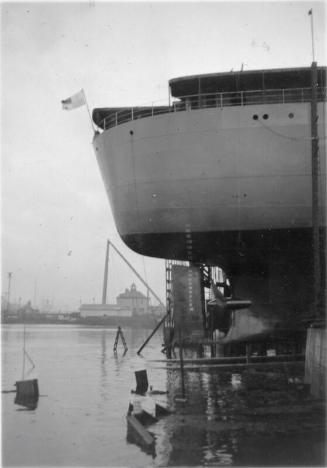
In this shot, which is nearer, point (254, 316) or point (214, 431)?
point (214, 431)

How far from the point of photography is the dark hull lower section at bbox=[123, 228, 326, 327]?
15289mm

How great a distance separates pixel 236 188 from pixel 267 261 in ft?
8.60

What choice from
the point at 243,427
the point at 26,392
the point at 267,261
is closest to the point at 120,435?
the point at 243,427

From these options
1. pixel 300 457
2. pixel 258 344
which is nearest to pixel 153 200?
pixel 258 344

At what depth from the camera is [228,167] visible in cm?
1474

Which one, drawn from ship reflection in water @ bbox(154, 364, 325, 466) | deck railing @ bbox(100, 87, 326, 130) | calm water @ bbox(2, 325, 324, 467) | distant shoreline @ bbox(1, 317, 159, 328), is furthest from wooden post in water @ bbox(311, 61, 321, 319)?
distant shoreline @ bbox(1, 317, 159, 328)

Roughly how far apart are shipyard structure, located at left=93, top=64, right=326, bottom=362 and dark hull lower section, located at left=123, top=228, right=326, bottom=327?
30mm

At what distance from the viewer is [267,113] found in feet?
48.0

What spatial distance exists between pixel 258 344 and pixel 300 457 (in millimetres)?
10559

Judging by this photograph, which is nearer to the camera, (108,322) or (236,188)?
(236,188)

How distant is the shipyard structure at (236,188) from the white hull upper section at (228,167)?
3 centimetres

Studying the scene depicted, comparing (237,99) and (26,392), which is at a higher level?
(237,99)

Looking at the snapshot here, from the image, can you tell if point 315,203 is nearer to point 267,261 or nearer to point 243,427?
point 243,427

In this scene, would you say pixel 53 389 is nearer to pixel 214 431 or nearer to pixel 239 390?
pixel 239 390
